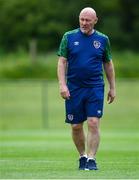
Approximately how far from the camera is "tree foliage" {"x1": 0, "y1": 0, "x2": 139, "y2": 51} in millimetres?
52656

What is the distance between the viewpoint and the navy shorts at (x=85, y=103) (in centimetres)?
1459

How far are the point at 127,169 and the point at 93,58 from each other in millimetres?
1622

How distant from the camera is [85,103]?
48.2 feet

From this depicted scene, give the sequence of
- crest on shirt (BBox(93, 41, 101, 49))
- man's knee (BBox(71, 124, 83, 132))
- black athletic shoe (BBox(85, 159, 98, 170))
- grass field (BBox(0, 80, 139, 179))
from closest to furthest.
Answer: grass field (BBox(0, 80, 139, 179)) < black athletic shoe (BBox(85, 159, 98, 170)) < crest on shirt (BBox(93, 41, 101, 49)) < man's knee (BBox(71, 124, 83, 132))

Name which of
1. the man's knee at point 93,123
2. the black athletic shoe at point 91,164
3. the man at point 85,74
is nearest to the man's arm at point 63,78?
the man at point 85,74

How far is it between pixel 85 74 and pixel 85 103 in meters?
0.41

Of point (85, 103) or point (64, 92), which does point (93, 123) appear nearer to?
point (85, 103)

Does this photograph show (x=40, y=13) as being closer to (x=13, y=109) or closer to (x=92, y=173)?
(x=13, y=109)

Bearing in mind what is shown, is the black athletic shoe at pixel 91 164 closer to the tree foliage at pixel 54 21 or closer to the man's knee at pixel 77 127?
the man's knee at pixel 77 127

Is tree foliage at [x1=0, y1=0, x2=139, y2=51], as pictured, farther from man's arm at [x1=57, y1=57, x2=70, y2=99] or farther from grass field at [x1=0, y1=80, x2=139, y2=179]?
man's arm at [x1=57, y1=57, x2=70, y2=99]

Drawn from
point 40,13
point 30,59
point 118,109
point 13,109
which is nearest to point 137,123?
point 118,109

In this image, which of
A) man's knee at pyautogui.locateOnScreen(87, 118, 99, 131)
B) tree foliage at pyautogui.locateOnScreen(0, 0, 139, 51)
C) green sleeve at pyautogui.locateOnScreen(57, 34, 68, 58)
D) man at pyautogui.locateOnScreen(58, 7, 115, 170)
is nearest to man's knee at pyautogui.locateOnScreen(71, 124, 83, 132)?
man at pyautogui.locateOnScreen(58, 7, 115, 170)

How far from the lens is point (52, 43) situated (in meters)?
54.8

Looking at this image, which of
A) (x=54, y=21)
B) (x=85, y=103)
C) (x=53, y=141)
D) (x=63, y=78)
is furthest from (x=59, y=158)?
(x=54, y=21)
